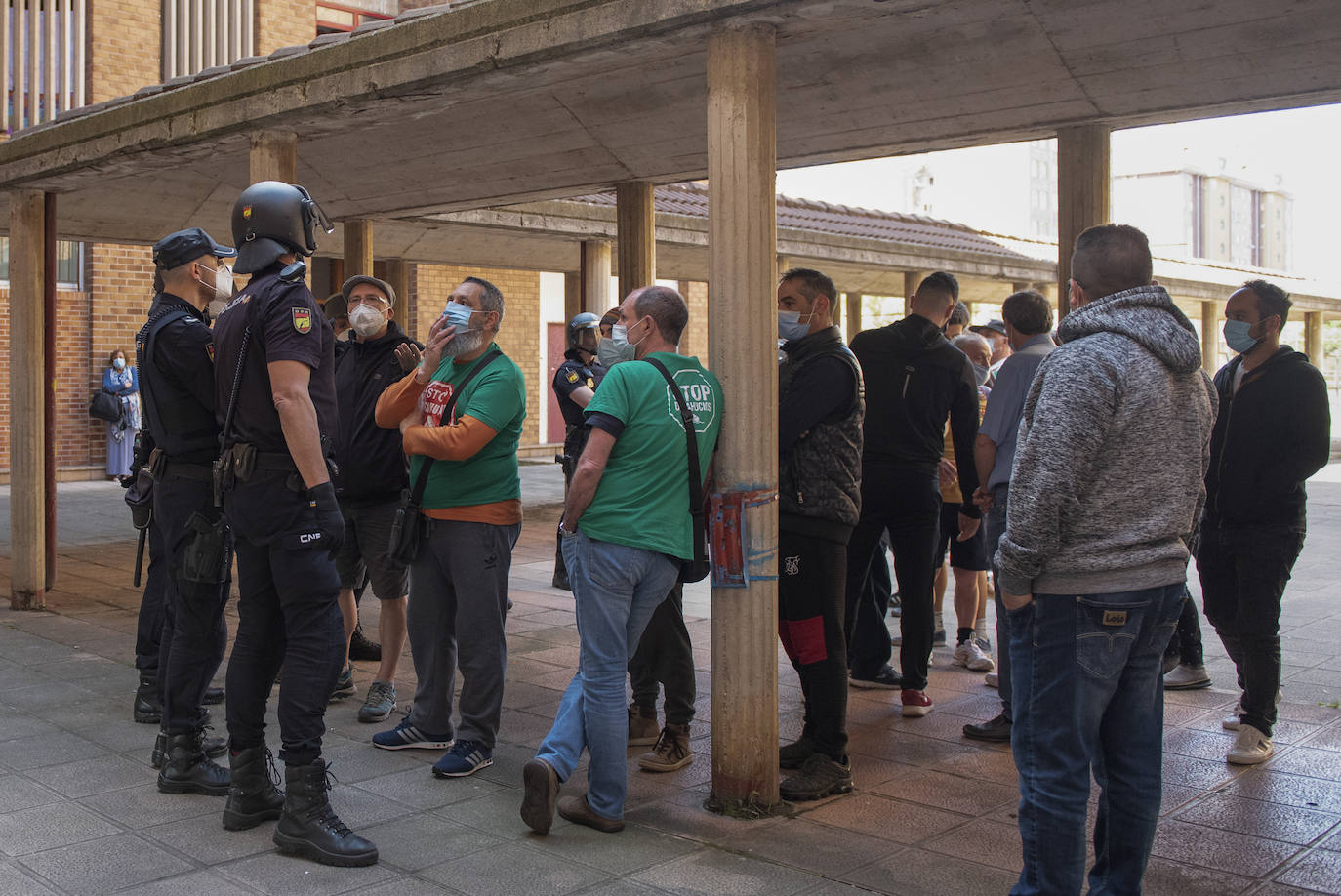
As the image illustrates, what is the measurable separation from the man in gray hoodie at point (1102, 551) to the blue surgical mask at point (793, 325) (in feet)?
5.78

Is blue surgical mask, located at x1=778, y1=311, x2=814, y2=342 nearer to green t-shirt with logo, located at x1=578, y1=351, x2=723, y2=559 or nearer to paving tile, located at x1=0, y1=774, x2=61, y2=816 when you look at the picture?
green t-shirt with logo, located at x1=578, y1=351, x2=723, y2=559

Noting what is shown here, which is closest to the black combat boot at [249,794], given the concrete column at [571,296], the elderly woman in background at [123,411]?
the concrete column at [571,296]

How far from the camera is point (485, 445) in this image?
4.77m

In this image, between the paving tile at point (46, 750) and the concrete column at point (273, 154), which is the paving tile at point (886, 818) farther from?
the concrete column at point (273, 154)

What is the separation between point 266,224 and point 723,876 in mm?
2680

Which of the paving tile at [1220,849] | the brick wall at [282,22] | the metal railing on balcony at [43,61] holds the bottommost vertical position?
the paving tile at [1220,849]

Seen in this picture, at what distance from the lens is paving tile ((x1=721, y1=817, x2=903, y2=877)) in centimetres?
389

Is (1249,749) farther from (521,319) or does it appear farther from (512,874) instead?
(521,319)

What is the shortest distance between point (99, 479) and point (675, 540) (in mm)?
16826

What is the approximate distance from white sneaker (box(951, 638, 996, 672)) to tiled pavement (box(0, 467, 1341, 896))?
0.21 m

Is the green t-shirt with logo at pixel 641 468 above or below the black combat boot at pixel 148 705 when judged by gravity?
above

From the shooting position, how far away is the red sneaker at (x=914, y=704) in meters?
5.74

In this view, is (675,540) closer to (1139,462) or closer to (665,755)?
(665,755)

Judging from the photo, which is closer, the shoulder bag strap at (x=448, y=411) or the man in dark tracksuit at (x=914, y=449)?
the shoulder bag strap at (x=448, y=411)
